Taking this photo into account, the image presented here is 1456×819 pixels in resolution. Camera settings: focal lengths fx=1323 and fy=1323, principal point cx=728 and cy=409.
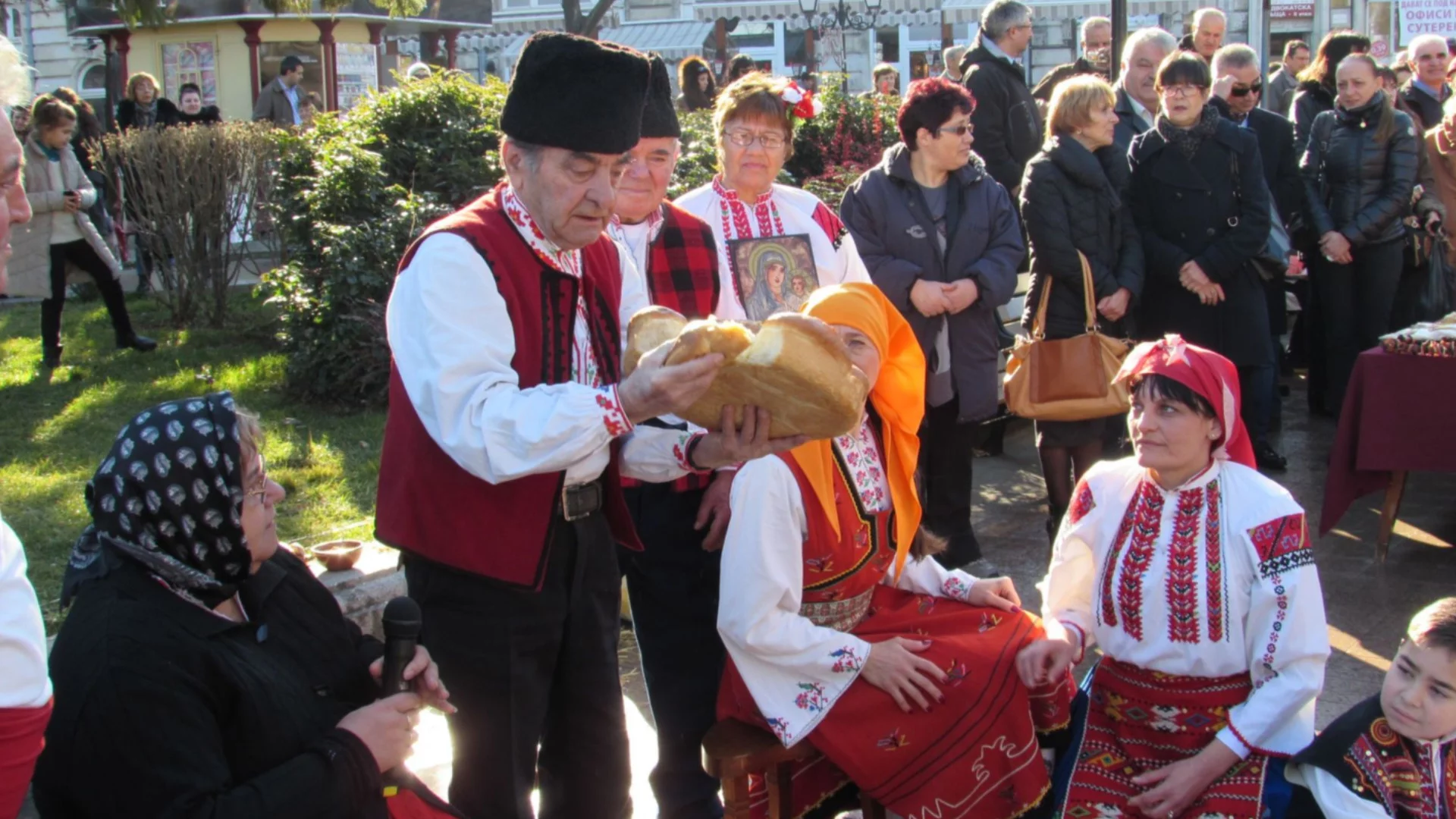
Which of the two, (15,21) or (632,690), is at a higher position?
(15,21)

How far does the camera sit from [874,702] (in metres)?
2.91

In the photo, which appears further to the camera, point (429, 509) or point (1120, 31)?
point (1120, 31)

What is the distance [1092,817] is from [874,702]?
0.57 m

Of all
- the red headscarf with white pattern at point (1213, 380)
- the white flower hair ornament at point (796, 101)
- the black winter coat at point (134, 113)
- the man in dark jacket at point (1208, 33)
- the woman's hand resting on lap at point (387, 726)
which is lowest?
the woman's hand resting on lap at point (387, 726)

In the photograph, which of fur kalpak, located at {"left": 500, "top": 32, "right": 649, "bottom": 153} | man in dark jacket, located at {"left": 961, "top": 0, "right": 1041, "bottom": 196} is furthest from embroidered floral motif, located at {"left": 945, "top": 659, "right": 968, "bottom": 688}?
man in dark jacket, located at {"left": 961, "top": 0, "right": 1041, "bottom": 196}

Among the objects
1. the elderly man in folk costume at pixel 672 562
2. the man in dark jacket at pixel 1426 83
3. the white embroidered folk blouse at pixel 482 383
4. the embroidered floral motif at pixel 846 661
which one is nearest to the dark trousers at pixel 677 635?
the elderly man in folk costume at pixel 672 562

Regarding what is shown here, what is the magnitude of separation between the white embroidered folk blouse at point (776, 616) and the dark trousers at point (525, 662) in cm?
29

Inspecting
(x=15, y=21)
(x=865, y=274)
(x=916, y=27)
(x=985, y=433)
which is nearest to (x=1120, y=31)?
(x=985, y=433)

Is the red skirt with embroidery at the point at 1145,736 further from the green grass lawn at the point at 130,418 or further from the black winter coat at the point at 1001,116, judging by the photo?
the black winter coat at the point at 1001,116

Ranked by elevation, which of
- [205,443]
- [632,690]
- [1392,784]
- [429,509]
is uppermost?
[205,443]

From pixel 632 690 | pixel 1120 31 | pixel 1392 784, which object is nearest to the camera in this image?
pixel 1392 784

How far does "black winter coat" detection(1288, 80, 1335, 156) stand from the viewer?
838cm

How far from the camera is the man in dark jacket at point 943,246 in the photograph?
17.3 feet

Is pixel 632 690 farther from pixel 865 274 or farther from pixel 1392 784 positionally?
pixel 1392 784
